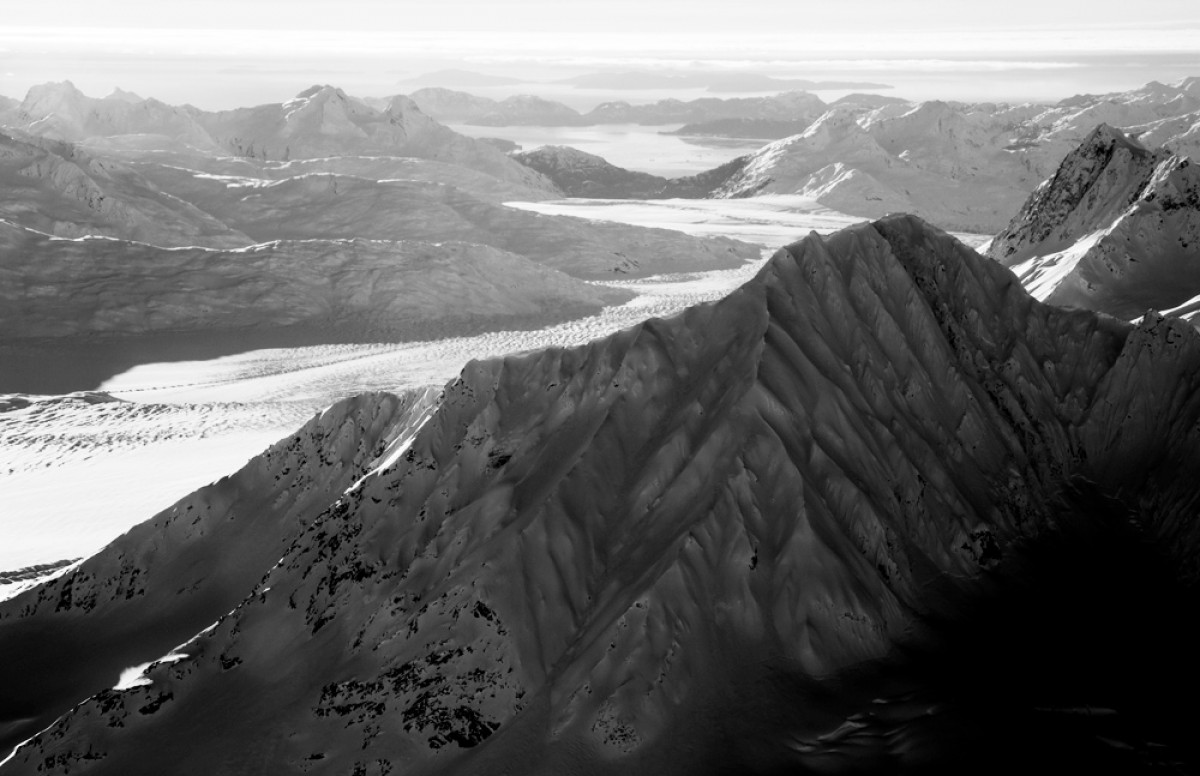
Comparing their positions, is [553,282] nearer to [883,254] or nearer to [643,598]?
[883,254]

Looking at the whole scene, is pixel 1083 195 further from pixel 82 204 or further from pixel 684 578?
pixel 82 204

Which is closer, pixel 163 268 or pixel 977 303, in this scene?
pixel 977 303

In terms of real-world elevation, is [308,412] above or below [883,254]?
below

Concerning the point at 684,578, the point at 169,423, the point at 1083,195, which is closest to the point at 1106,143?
the point at 1083,195

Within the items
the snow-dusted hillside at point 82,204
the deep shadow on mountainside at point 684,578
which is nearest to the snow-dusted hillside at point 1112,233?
the deep shadow on mountainside at point 684,578

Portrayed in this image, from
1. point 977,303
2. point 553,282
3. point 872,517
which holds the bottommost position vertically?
point 553,282

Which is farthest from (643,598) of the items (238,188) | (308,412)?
(238,188)

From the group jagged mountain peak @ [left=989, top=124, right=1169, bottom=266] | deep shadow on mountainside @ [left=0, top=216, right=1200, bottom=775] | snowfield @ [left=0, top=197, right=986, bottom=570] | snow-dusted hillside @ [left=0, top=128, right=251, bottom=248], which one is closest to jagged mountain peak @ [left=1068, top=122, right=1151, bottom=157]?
jagged mountain peak @ [left=989, top=124, right=1169, bottom=266]
